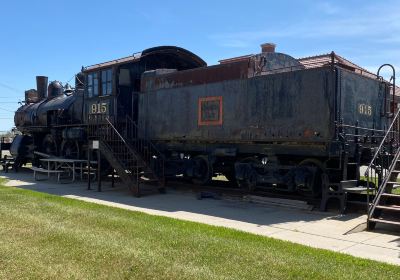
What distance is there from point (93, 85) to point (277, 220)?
937 centimetres

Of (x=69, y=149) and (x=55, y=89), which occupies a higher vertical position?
(x=55, y=89)

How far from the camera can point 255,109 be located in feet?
35.5

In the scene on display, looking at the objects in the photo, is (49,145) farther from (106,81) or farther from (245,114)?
(245,114)

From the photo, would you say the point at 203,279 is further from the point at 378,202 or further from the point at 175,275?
the point at 378,202

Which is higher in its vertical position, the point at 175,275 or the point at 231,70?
the point at 231,70

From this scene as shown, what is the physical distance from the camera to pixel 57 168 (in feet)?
56.0

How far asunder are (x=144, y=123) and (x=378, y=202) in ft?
26.2

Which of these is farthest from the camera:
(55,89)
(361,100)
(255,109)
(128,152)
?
(55,89)

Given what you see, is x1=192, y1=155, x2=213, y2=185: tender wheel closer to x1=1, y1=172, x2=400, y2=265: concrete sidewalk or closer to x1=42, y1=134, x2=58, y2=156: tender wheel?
x1=1, y1=172, x2=400, y2=265: concrete sidewalk

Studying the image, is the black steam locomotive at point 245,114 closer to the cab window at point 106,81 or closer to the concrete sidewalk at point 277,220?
the cab window at point 106,81

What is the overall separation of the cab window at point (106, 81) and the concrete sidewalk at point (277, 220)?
3.63 metres

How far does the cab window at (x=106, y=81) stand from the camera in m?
14.8

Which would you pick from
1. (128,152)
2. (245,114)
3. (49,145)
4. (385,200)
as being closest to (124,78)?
(128,152)

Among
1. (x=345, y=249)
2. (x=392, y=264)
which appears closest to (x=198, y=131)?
(x=345, y=249)
